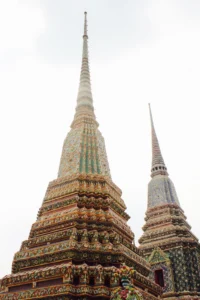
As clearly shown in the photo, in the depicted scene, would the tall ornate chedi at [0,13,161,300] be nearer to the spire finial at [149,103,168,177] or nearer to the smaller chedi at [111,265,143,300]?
the smaller chedi at [111,265,143,300]

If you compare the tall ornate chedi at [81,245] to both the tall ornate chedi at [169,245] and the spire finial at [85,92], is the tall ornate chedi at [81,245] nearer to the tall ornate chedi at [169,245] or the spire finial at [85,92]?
the spire finial at [85,92]

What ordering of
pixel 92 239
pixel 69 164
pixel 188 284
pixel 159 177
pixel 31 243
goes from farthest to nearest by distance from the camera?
1. pixel 159 177
2. pixel 188 284
3. pixel 69 164
4. pixel 31 243
5. pixel 92 239

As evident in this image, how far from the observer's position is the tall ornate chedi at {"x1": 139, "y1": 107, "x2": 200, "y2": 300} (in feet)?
56.9

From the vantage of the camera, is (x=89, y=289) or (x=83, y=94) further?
(x=83, y=94)

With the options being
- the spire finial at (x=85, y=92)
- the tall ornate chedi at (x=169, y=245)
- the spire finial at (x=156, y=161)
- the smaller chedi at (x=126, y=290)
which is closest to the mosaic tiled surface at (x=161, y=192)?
the tall ornate chedi at (x=169, y=245)

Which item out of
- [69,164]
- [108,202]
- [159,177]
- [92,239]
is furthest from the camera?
[159,177]

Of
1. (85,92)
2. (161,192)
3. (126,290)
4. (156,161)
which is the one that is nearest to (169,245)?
(161,192)

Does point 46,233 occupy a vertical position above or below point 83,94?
below

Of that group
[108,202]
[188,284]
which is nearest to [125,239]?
[108,202]

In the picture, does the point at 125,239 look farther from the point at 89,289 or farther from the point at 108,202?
the point at 89,289

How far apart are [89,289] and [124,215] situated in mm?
4252

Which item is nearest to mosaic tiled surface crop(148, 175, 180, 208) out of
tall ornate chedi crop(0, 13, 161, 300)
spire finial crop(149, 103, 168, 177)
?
spire finial crop(149, 103, 168, 177)

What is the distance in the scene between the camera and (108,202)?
11.7 metres

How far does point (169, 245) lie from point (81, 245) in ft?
34.8
